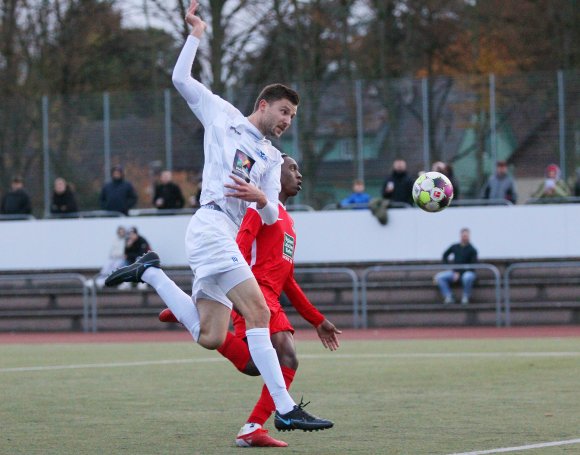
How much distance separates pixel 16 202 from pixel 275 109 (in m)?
19.0

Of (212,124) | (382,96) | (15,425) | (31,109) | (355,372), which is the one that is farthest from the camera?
(31,109)

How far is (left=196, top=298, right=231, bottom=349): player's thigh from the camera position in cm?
811

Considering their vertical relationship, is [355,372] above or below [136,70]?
below

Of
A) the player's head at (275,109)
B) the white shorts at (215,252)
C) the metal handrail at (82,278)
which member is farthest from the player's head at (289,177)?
the metal handrail at (82,278)

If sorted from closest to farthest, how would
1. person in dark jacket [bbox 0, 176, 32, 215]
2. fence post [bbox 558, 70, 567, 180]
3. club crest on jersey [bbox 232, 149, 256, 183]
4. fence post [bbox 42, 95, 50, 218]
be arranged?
club crest on jersey [bbox 232, 149, 256, 183] → fence post [bbox 558, 70, 567, 180] → person in dark jacket [bbox 0, 176, 32, 215] → fence post [bbox 42, 95, 50, 218]

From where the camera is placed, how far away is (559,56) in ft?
111

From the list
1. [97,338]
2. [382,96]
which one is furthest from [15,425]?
[382,96]

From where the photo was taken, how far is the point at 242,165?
8.00 m

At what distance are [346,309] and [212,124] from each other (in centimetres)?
1526

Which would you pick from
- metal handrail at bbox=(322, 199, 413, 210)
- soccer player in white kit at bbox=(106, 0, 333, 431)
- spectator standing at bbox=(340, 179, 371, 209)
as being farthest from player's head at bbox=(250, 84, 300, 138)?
spectator standing at bbox=(340, 179, 371, 209)

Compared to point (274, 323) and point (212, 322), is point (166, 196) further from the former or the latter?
point (212, 322)

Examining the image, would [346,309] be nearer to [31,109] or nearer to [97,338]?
[97,338]

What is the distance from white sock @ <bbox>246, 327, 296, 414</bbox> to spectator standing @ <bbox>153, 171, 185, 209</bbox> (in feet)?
58.1

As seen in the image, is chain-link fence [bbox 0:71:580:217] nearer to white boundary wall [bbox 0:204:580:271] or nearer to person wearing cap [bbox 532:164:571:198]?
person wearing cap [bbox 532:164:571:198]
